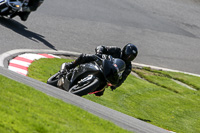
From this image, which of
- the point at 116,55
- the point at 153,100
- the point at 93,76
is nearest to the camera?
the point at 93,76

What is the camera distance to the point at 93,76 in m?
6.87

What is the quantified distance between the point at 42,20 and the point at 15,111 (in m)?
10.8

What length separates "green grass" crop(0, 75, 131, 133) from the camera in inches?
147

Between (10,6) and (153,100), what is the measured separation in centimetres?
544

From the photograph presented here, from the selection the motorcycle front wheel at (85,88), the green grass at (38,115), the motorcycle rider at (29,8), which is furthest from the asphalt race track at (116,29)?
the green grass at (38,115)

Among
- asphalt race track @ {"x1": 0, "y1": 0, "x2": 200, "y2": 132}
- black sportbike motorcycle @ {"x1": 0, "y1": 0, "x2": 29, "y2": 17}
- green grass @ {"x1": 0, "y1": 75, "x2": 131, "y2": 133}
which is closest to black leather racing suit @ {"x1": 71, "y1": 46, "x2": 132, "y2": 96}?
green grass @ {"x1": 0, "y1": 75, "x2": 131, "y2": 133}

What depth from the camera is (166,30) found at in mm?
19891

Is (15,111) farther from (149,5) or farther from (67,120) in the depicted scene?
(149,5)

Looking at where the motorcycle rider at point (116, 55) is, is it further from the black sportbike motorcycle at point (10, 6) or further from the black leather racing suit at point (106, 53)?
the black sportbike motorcycle at point (10, 6)

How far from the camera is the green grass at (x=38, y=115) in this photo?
3734 mm

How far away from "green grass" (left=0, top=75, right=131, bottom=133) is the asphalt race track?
504 centimetres

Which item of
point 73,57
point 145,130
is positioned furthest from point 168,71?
point 145,130

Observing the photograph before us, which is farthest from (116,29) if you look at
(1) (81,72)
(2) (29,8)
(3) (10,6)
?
(1) (81,72)

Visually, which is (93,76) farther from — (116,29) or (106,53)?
(116,29)
